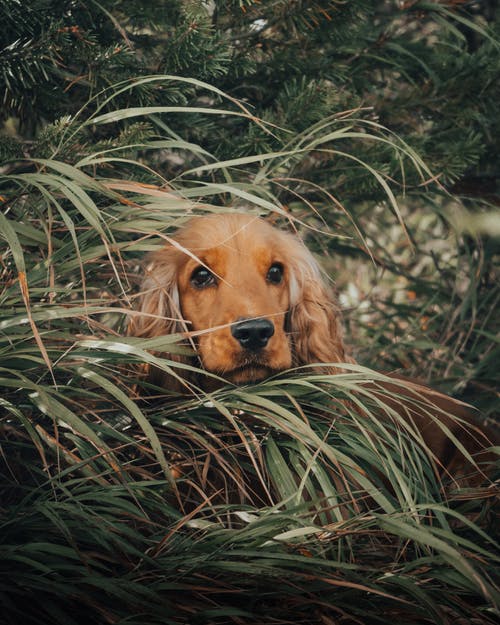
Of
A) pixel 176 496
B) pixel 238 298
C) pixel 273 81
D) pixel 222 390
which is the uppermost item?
pixel 273 81

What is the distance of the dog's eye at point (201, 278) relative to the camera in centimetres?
220

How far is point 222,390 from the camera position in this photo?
183 centimetres

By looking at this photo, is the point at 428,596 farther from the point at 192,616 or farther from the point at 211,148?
the point at 211,148

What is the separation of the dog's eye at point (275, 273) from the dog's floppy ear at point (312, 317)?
0.36 ft

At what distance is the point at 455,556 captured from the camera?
135 centimetres

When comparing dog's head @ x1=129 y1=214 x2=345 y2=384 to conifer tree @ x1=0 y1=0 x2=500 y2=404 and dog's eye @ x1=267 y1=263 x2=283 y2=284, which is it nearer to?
dog's eye @ x1=267 y1=263 x2=283 y2=284

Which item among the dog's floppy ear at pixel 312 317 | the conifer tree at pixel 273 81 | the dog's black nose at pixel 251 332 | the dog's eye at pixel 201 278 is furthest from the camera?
the dog's floppy ear at pixel 312 317

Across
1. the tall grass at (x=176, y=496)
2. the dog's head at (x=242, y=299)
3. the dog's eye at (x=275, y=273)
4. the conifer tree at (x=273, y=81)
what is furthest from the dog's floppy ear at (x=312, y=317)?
the tall grass at (x=176, y=496)

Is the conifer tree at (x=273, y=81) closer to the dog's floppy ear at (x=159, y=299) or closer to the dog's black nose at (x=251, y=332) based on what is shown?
the dog's floppy ear at (x=159, y=299)

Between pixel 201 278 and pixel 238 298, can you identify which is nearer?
pixel 238 298

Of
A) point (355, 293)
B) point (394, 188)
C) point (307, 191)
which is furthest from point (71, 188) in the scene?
point (355, 293)

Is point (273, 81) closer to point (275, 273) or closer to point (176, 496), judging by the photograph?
point (275, 273)

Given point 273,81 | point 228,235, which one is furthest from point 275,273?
point 273,81

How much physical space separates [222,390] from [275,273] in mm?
561
